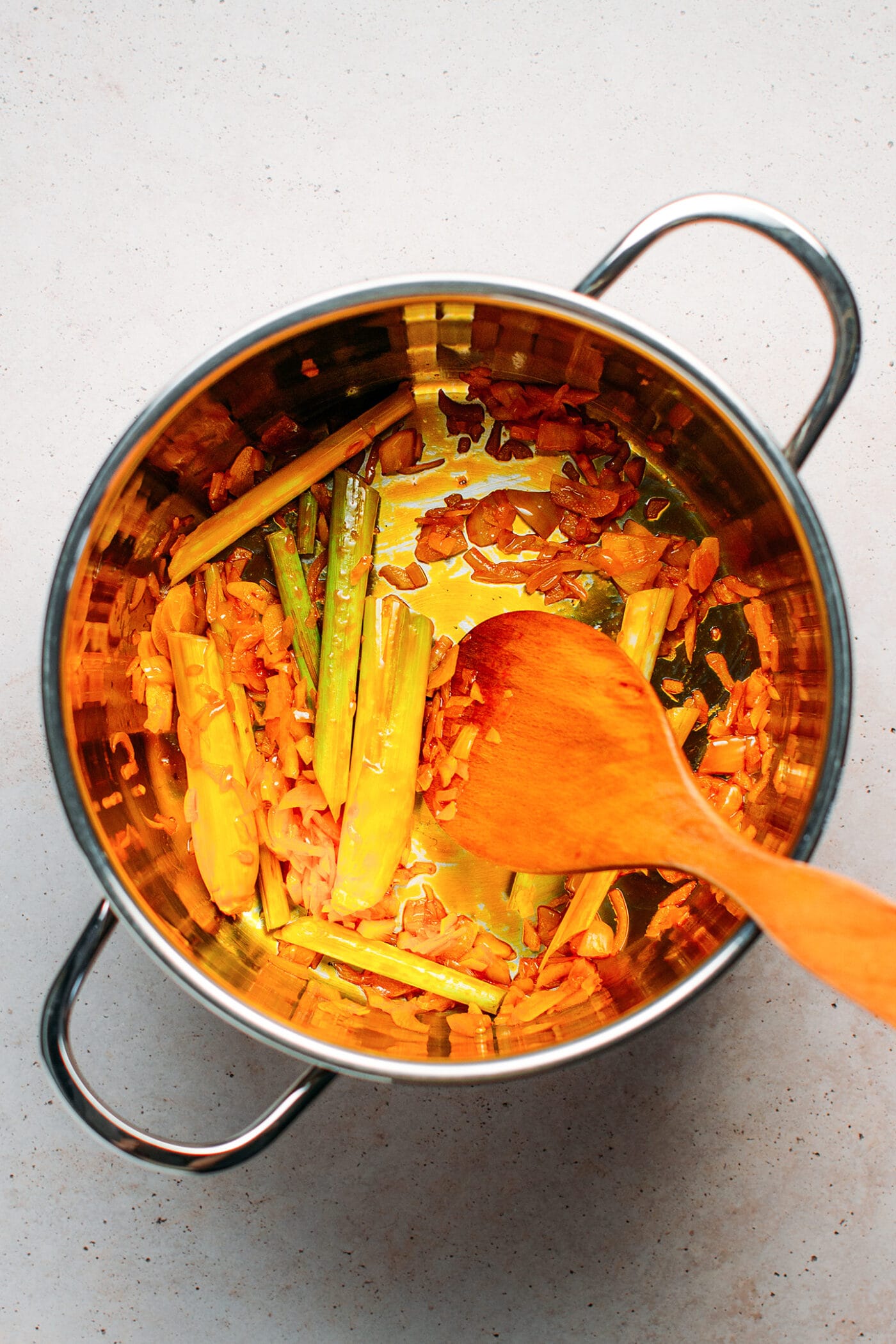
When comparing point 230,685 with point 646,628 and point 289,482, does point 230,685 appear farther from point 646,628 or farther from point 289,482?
point 646,628

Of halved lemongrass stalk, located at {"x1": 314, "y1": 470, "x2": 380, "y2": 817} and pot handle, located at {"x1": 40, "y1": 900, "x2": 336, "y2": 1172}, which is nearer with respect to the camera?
pot handle, located at {"x1": 40, "y1": 900, "x2": 336, "y2": 1172}

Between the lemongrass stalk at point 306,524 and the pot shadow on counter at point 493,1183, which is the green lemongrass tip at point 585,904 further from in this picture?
the lemongrass stalk at point 306,524

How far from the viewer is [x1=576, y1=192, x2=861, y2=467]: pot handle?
79cm

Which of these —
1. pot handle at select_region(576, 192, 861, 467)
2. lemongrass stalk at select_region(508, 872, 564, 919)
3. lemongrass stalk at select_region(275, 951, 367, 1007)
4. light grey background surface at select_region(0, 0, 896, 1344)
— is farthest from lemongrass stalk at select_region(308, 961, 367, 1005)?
pot handle at select_region(576, 192, 861, 467)

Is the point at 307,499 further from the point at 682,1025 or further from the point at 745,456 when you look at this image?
the point at 682,1025

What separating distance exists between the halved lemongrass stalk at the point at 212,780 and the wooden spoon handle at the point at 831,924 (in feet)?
1.90

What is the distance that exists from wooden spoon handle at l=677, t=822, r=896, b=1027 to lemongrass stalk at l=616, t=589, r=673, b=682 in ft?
1.23

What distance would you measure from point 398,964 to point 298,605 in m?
0.45

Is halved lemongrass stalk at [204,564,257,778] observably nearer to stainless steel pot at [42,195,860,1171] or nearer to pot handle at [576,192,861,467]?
stainless steel pot at [42,195,860,1171]

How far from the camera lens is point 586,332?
864 mm

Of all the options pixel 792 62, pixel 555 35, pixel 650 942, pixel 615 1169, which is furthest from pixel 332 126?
pixel 615 1169

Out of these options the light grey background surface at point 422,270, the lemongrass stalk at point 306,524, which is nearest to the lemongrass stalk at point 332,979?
the light grey background surface at point 422,270

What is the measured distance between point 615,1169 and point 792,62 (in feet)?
4.49

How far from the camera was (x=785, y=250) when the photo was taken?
31.4 inches
